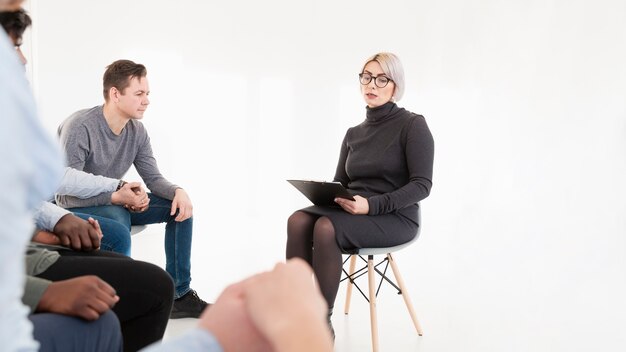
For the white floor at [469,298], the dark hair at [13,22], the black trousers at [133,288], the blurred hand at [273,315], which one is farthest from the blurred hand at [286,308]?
the white floor at [469,298]

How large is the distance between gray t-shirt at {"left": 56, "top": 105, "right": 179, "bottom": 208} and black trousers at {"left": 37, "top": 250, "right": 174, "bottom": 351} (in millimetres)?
1020

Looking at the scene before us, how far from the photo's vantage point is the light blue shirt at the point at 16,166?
54 centimetres

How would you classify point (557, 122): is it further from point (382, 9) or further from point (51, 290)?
point (51, 290)

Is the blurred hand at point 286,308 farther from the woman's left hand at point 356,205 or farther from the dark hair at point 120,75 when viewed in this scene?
the dark hair at point 120,75

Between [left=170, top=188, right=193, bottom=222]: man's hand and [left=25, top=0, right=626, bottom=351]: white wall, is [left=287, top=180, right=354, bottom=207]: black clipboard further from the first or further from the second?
[left=25, top=0, right=626, bottom=351]: white wall

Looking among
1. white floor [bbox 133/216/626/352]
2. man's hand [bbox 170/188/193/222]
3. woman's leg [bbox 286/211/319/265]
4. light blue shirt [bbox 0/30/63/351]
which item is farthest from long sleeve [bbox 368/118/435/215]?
light blue shirt [bbox 0/30/63/351]

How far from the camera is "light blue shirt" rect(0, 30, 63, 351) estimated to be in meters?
0.54

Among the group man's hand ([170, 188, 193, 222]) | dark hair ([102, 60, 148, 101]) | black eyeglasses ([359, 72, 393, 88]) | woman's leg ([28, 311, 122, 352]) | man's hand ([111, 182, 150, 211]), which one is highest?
black eyeglasses ([359, 72, 393, 88])

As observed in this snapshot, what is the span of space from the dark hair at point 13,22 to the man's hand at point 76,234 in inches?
19.9

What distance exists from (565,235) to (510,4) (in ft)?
5.63

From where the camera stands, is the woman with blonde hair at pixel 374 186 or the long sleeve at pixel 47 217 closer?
the long sleeve at pixel 47 217

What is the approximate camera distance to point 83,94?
14.1 feet

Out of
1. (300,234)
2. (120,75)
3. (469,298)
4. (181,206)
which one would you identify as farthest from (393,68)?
(469,298)

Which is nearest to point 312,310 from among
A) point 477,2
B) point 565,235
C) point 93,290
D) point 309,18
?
point 93,290
